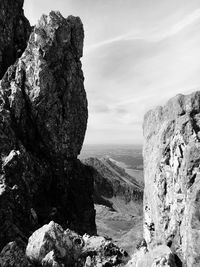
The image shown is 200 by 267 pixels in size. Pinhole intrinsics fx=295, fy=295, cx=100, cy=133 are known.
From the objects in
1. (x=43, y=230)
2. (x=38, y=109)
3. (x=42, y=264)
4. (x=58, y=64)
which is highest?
(x=58, y=64)

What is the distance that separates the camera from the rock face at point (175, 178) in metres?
27.9

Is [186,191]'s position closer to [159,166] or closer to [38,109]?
[159,166]

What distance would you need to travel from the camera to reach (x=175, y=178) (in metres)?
32.9

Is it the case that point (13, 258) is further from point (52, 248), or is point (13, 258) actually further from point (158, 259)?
point (158, 259)

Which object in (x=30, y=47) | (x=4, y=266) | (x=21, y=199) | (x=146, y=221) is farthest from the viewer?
(x=30, y=47)

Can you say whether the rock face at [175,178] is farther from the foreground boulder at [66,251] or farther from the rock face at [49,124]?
the rock face at [49,124]

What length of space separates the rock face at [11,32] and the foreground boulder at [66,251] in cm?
6388

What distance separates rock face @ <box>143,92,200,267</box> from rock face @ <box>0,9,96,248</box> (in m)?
35.9

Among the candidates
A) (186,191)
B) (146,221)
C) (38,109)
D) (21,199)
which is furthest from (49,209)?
(186,191)

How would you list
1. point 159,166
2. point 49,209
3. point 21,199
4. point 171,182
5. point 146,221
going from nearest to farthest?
point 171,182 < point 159,166 < point 146,221 < point 21,199 < point 49,209

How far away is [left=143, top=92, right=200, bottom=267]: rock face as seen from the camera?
2792 centimetres

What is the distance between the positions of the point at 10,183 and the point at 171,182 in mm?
41166

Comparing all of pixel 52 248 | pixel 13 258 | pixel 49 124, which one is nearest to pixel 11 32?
pixel 49 124

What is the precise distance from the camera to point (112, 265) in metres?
31.6
